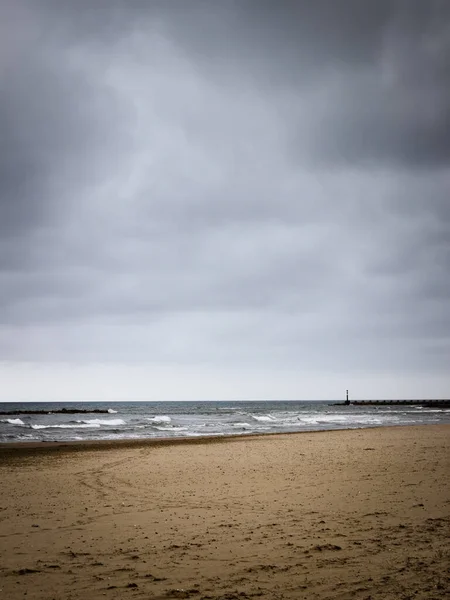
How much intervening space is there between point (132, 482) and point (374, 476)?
728 cm

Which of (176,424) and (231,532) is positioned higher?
(231,532)

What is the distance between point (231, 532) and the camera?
27.2 feet

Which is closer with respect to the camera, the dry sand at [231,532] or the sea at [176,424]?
the dry sand at [231,532]

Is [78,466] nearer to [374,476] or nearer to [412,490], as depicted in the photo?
[374,476]

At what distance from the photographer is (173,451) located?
2339cm

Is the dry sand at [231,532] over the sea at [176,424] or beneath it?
over

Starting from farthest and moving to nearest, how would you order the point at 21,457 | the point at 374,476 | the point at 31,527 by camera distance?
1. the point at 21,457
2. the point at 374,476
3. the point at 31,527

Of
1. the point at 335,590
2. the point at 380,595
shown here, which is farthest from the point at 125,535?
the point at 380,595

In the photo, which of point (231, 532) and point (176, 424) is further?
point (176, 424)

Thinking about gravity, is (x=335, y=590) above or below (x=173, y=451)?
above

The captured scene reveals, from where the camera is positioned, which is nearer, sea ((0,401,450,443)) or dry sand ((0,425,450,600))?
dry sand ((0,425,450,600))

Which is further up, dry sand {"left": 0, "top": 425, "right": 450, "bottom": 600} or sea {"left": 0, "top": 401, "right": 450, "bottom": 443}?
dry sand {"left": 0, "top": 425, "right": 450, "bottom": 600}

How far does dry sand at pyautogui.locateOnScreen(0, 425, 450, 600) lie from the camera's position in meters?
5.96

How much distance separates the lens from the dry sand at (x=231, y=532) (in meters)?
5.96
